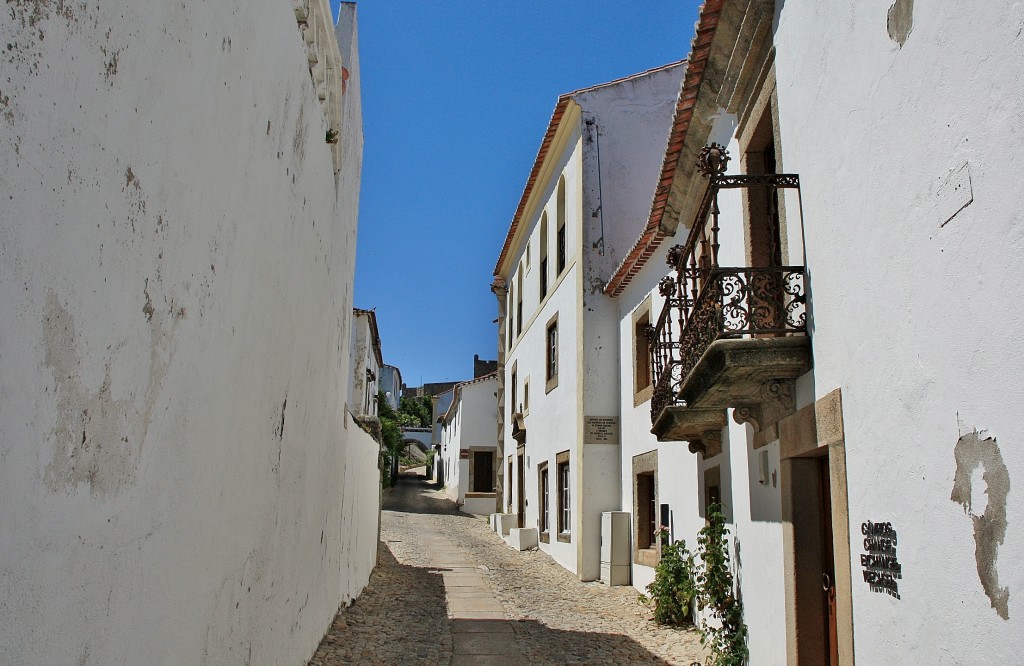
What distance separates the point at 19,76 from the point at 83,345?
659 millimetres

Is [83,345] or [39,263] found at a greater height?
[39,263]

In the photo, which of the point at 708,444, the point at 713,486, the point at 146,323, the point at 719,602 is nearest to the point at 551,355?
the point at 713,486

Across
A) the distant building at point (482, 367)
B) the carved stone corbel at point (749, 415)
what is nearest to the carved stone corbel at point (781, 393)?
the carved stone corbel at point (749, 415)

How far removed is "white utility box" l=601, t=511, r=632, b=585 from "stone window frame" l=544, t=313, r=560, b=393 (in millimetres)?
4072

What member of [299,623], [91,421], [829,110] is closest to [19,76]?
[91,421]

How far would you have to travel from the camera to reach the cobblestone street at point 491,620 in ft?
25.5

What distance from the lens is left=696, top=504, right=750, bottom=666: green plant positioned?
702 centimetres

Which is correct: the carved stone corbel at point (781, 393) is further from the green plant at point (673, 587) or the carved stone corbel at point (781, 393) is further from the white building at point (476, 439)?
the white building at point (476, 439)

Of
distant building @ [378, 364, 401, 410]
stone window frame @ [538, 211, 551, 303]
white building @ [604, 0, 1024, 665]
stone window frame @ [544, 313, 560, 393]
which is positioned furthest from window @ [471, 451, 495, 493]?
distant building @ [378, 364, 401, 410]

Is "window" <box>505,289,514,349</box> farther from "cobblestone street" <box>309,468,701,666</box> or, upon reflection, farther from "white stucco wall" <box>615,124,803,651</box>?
"white stucco wall" <box>615,124,803,651</box>

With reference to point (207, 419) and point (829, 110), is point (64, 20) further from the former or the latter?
point (829, 110)

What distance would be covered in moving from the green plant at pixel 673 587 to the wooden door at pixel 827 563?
317 cm

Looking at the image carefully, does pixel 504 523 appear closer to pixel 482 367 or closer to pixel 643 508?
pixel 643 508

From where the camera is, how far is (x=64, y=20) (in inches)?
73.8
